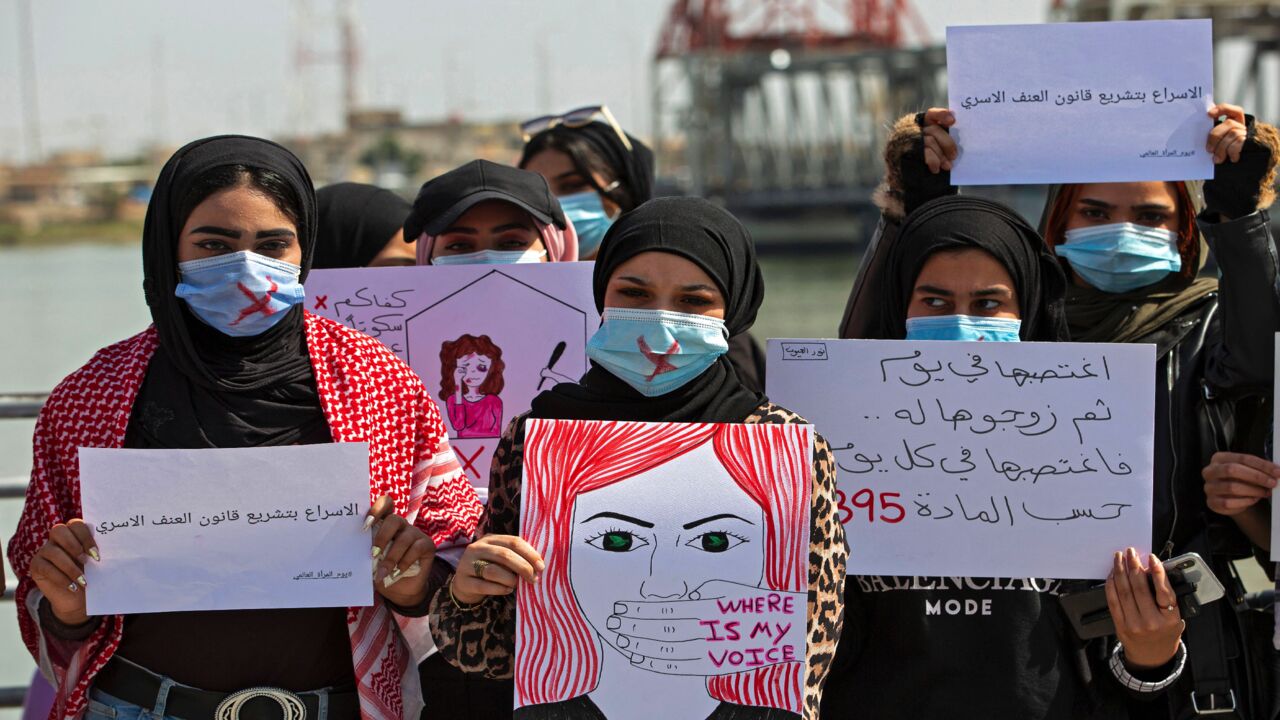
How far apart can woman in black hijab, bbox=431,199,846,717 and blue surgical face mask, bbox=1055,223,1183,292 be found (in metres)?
1.04

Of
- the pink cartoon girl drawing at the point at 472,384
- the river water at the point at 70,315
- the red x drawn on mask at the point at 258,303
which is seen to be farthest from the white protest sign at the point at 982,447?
the river water at the point at 70,315

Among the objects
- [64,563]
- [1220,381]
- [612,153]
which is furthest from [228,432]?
[612,153]

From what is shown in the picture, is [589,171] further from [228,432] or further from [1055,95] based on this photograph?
[228,432]

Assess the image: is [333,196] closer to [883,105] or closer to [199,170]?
[199,170]

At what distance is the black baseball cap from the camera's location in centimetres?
361

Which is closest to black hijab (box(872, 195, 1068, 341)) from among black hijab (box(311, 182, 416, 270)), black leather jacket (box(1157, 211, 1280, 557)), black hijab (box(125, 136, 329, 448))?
black leather jacket (box(1157, 211, 1280, 557))

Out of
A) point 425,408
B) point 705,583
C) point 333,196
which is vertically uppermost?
point 333,196

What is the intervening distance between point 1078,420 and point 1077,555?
26cm

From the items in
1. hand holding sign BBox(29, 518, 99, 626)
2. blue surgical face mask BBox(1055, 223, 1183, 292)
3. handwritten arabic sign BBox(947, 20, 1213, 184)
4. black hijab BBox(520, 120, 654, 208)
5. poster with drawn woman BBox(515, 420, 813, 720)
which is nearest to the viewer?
poster with drawn woman BBox(515, 420, 813, 720)

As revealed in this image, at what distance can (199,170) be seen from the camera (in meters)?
2.60

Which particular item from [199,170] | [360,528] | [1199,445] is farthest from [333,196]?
[1199,445]

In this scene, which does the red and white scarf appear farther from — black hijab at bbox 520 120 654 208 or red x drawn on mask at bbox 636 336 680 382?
black hijab at bbox 520 120 654 208

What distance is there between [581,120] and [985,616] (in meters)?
2.37

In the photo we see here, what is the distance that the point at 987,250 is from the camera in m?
2.81
